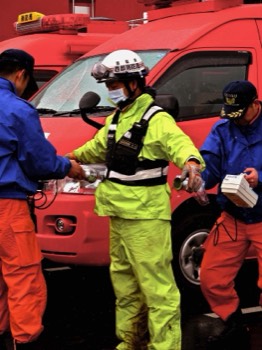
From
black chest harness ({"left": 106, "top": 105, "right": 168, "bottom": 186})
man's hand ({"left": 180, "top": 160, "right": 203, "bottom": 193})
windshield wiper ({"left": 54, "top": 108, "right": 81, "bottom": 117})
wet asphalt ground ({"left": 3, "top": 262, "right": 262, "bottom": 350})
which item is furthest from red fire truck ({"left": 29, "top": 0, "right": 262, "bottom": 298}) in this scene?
man's hand ({"left": 180, "top": 160, "right": 203, "bottom": 193})

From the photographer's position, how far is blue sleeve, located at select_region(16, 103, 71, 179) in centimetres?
475

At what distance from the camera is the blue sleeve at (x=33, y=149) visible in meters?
4.75

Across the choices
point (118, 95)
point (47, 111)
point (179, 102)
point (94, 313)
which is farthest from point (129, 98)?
point (47, 111)

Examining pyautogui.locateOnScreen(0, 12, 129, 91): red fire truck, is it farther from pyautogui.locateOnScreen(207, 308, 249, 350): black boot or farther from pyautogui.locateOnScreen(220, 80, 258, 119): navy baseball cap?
pyautogui.locateOnScreen(207, 308, 249, 350): black boot

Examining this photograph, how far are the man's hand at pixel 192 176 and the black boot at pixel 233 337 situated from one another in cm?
136

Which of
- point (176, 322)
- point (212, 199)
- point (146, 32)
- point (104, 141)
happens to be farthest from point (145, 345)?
point (146, 32)

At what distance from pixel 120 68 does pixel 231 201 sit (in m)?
1.11

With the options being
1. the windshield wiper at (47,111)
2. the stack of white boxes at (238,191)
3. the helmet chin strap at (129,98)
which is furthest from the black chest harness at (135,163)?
the windshield wiper at (47,111)

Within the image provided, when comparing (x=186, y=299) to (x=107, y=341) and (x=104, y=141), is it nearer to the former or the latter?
(x=107, y=341)

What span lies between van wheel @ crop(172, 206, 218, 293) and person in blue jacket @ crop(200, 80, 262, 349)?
1085 millimetres

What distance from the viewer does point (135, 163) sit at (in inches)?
197

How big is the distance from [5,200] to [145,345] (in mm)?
1341

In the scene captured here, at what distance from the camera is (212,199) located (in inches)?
273

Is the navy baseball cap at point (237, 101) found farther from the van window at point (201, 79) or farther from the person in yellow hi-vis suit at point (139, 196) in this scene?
the van window at point (201, 79)
